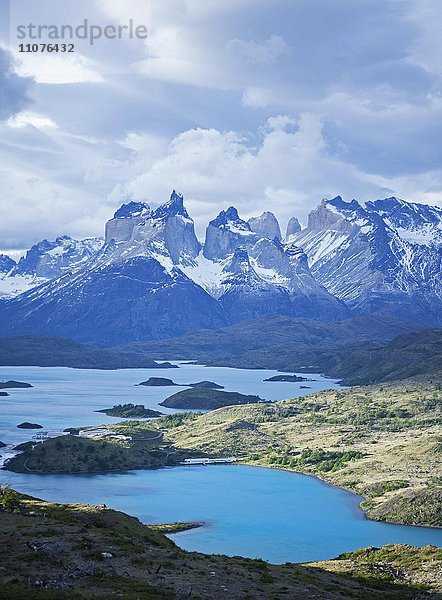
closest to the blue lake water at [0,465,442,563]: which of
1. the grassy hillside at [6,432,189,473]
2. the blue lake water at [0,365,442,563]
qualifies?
the blue lake water at [0,365,442,563]

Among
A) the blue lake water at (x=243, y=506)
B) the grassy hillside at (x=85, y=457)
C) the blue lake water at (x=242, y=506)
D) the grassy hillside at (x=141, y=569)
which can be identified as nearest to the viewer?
the grassy hillside at (x=141, y=569)

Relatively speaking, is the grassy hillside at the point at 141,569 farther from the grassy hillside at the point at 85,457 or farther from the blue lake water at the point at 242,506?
the grassy hillside at the point at 85,457

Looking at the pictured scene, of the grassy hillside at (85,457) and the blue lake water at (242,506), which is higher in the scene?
the grassy hillside at (85,457)

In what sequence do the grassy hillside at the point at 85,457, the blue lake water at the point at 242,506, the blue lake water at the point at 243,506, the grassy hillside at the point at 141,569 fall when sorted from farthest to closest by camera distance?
the grassy hillside at the point at 85,457 < the blue lake water at the point at 242,506 < the blue lake water at the point at 243,506 < the grassy hillside at the point at 141,569

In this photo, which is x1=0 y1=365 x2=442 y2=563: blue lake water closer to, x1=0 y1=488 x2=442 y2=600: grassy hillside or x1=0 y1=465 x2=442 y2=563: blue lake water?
x1=0 y1=465 x2=442 y2=563: blue lake water

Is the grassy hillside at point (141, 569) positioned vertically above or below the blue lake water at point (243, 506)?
above

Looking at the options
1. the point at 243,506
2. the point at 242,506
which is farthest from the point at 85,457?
the point at 243,506

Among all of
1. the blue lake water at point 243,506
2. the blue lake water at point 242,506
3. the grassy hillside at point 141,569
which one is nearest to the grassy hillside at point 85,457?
the blue lake water at point 243,506

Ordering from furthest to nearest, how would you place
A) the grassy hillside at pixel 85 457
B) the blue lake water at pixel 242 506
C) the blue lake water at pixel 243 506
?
the grassy hillside at pixel 85 457, the blue lake water at pixel 242 506, the blue lake water at pixel 243 506

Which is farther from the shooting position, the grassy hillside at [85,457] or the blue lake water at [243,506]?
the grassy hillside at [85,457]

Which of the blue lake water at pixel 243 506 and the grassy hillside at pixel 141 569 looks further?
the blue lake water at pixel 243 506
